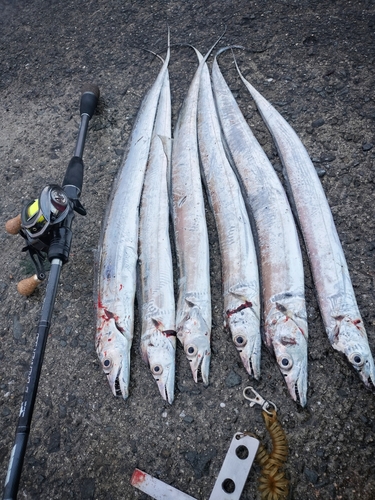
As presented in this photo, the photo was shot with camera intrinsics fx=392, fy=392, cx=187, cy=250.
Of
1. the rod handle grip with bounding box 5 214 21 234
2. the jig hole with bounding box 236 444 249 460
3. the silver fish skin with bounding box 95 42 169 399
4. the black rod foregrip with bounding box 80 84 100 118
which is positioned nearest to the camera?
the jig hole with bounding box 236 444 249 460

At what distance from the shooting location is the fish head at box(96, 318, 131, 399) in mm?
2693

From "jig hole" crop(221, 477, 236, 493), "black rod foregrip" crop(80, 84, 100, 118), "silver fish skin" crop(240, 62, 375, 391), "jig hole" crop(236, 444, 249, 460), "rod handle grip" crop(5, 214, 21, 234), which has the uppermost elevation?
"black rod foregrip" crop(80, 84, 100, 118)

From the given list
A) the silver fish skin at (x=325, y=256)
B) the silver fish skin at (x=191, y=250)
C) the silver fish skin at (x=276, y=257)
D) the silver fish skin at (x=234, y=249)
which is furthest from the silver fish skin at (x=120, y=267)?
the silver fish skin at (x=325, y=256)

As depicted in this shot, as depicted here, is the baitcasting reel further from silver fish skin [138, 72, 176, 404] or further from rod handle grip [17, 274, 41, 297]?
silver fish skin [138, 72, 176, 404]

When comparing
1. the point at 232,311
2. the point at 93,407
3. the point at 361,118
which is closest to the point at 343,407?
the point at 232,311

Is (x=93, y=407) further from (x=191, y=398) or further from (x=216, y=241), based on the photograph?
(x=216, y=241)

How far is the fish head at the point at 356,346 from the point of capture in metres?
2.45

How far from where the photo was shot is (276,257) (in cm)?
291

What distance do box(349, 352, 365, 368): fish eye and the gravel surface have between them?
126 mm

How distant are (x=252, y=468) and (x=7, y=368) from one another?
193cm

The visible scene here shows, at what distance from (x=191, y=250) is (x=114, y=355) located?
37.9 inches

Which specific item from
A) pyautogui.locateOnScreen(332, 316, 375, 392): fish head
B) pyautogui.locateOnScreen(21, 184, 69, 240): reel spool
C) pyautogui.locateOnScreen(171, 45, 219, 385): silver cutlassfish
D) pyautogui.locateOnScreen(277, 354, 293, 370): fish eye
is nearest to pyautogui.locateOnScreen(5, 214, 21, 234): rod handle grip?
pyautogui.locateOnScreen(21, 184, 69, 240): reel spool

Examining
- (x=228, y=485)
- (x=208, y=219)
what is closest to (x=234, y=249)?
(x=208, y=219)

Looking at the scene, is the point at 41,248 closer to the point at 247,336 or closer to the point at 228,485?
the point at 247,336
